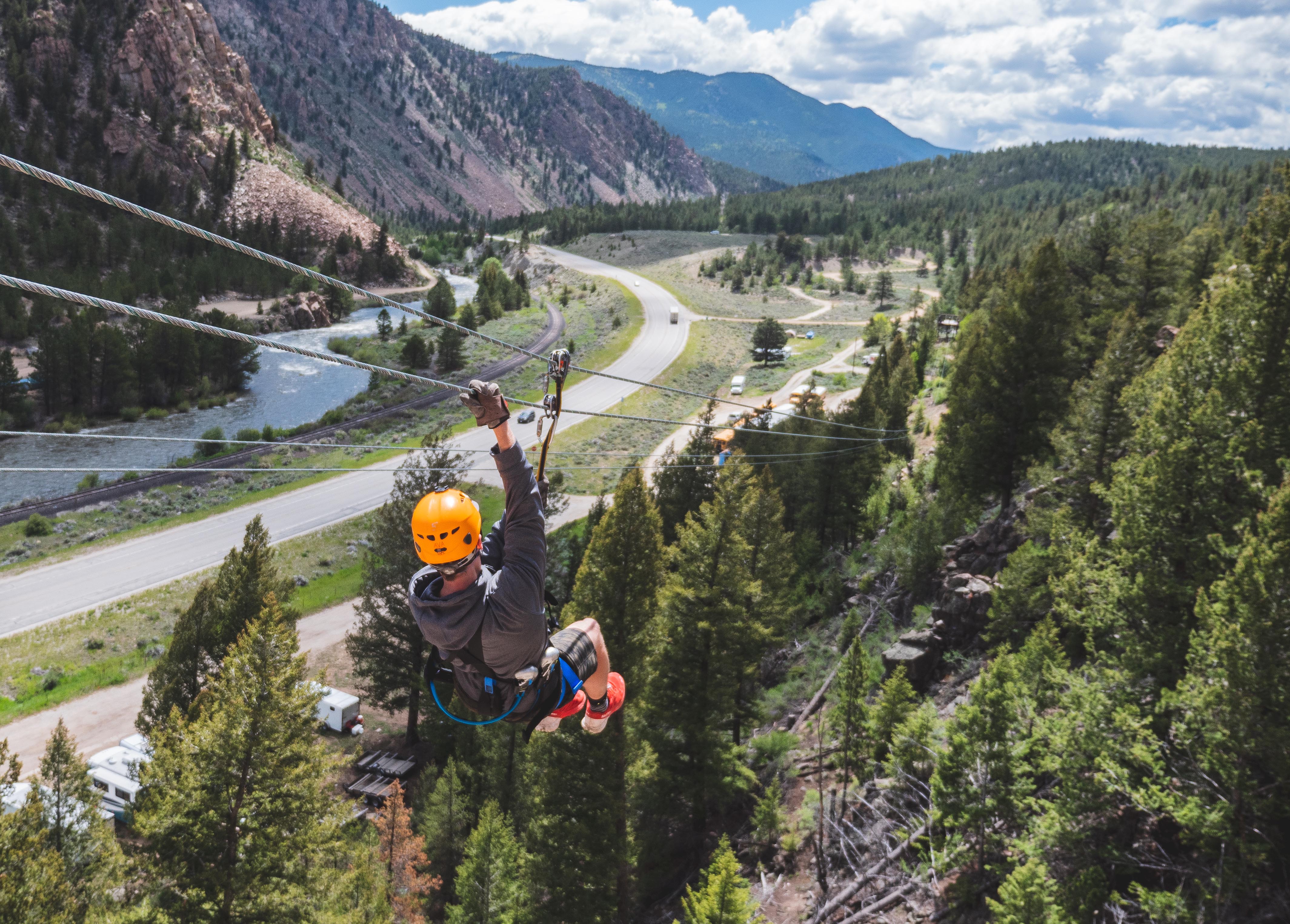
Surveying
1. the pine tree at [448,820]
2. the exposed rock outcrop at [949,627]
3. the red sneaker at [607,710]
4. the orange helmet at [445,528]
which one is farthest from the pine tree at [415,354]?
the orange helmet at [445,528]

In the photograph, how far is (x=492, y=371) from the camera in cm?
7588

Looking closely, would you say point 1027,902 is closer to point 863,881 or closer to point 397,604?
point 863,881

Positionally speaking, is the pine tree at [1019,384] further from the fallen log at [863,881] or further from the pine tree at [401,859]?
the pine tree at [401,859]

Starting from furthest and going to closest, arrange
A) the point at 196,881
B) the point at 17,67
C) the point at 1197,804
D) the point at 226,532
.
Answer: the point at 17,67 < the point at 226,532 < the point at 196,881 < the point at 1197,804

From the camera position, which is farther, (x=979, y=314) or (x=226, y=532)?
(x=979, y=314)

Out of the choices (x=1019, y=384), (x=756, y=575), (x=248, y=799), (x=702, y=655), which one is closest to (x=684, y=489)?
(x=756, y=575)

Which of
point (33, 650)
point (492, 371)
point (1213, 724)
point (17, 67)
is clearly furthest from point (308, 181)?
point (1213, 724)

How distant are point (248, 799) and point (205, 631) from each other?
1007 cm

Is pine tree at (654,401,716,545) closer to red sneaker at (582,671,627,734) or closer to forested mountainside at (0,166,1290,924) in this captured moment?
forested mountainside at (0,166,1290,924)

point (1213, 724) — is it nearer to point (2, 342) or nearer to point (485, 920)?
point (485, 920)

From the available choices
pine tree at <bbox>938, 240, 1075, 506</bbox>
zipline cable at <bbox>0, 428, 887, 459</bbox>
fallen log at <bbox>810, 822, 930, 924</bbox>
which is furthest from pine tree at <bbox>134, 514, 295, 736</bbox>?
pine tree at <bbox>938, 240, 1075, 506</bbox>

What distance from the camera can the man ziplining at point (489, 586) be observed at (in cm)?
518

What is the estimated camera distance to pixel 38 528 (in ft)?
141

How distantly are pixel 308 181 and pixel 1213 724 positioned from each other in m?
151
